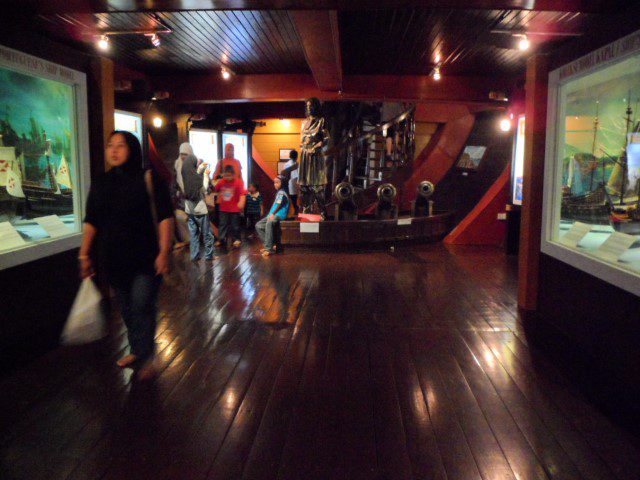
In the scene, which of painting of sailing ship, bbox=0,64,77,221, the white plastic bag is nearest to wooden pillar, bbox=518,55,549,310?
the white plastic bag

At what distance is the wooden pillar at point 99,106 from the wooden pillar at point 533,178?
3.69 meters

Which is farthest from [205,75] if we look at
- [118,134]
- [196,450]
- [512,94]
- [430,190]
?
[196,450]

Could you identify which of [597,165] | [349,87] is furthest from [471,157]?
[597,165]

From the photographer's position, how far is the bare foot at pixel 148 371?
9.98 ft

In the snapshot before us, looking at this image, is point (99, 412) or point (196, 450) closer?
point (196, 450)

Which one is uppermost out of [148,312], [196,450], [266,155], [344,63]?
[344,63]

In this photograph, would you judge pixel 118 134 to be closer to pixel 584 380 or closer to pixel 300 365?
pixel 300 365

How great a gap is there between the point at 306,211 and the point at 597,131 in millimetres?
5798

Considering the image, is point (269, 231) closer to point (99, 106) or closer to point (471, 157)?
point (99, 106)

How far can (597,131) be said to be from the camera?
12.2 ft

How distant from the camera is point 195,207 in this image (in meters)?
6.95

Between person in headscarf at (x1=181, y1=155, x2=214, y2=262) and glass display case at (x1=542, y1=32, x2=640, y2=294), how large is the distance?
4.34m

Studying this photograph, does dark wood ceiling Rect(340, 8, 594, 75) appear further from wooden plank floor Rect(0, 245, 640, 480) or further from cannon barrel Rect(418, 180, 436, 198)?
wooden plank floor Rect(0, 245, 640, 480)

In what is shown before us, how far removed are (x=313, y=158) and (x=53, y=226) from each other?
17.0 ft
